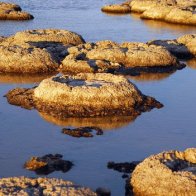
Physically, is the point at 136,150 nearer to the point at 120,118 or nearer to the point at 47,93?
the point at 120,118

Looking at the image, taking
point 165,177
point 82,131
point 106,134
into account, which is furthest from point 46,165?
point 165,177

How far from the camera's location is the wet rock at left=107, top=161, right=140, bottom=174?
58.6 ft

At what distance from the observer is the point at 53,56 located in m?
32.3

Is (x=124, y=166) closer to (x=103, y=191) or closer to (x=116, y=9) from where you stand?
(x=103, y=191)

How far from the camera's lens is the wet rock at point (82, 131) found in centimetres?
2108

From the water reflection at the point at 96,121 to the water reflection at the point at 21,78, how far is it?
5.91 metres

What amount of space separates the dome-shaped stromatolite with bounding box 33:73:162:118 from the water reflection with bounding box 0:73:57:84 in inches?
157

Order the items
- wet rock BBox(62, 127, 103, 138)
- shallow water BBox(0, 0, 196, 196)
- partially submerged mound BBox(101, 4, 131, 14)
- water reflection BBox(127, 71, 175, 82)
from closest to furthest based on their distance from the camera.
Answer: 1. shallow water BBox(0, 0, 196, 196)
2. wet rock BBox(62, 127, 103, 138)
3. water reflection BBox(127, 71, 175, 82)
4. partially submerged mound BBox(101, 4, 131, 14)

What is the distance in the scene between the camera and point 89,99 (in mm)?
23453

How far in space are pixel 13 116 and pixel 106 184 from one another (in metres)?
7.30

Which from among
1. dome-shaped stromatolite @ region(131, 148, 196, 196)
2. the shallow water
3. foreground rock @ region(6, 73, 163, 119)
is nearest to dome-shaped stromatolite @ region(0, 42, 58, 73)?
the shallow water

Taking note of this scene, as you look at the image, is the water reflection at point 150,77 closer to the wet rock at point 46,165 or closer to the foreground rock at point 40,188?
the wet rock at point 46,165

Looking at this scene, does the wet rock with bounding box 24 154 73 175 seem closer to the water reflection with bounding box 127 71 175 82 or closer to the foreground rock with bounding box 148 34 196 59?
the water reflection with bounding box 127 71 175 82

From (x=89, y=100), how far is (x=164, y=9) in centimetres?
3239
